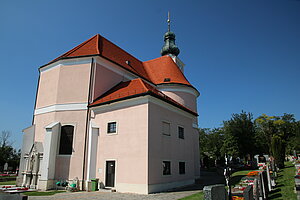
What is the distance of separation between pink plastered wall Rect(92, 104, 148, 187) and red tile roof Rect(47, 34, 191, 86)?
6.91 meters

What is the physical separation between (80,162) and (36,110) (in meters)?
7.58

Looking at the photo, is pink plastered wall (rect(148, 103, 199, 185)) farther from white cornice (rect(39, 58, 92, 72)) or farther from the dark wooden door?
white cornice (rect(39, 58, 92, 72))

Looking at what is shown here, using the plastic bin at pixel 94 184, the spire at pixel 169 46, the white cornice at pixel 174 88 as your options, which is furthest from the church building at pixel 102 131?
the spire at pixel 169 46

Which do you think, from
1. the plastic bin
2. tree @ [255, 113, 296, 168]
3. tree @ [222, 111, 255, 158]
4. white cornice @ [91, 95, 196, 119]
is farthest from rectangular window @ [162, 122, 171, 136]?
tree @ [255, 113, 296, 168]

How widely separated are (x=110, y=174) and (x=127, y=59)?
14.2 m

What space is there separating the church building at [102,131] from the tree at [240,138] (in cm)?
1724

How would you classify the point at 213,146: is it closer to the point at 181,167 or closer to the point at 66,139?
the point at 181,167

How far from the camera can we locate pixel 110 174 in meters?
15.0

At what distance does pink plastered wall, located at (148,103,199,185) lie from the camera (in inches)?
557

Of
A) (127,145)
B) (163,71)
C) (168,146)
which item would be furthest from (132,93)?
(163,71)

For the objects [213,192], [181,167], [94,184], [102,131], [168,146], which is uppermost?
[102,131]

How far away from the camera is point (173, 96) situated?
24.5 m

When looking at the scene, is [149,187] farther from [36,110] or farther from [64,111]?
[36,110]

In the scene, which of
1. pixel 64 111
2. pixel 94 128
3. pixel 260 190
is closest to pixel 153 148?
pixel 94 128
